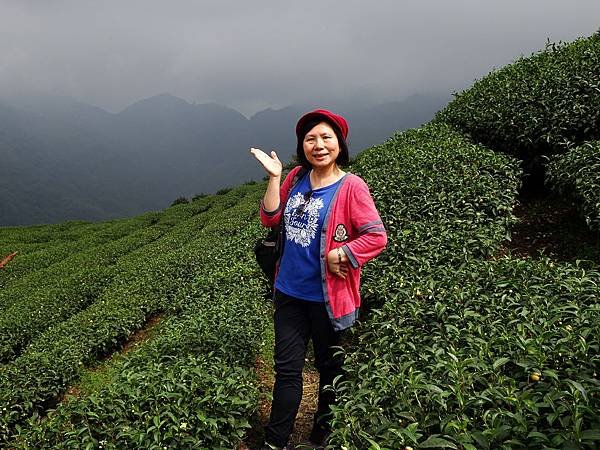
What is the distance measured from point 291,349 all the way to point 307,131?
5.37 ft

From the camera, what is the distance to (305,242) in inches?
131

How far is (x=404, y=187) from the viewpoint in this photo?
645 centimetres

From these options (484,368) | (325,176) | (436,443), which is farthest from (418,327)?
(436,443)

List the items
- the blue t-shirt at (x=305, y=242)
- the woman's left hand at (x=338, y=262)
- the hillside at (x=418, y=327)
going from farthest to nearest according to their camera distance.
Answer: the blue t-shirt at (x=305, y=242)
the woman's left hand at (x=338, y=262)
the hillside at (x=418, y=327)

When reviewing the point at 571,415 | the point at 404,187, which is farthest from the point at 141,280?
the point at 571,415

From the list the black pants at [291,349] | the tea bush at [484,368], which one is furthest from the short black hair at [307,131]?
the tea bush at [484,368]

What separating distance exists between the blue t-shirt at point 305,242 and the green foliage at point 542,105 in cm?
495

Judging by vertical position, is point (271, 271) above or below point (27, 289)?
above

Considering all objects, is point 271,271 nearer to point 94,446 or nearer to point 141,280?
point 94,446

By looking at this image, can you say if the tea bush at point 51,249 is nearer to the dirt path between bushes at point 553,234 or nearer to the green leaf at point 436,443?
the dirt path between bushes at point 553,234

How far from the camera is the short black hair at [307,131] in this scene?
3.34 metres

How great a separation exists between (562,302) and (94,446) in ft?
12.2

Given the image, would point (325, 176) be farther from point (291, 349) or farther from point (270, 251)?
point (291, 349)

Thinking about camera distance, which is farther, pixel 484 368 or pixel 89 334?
pixel 89 334
